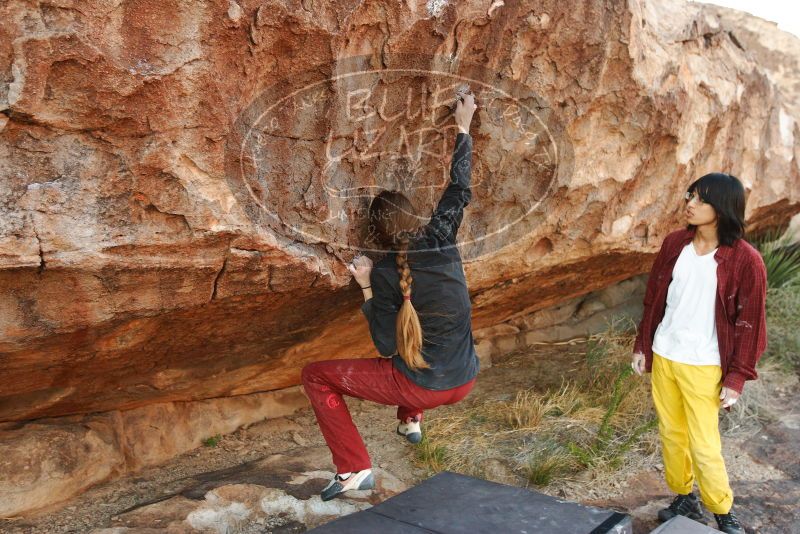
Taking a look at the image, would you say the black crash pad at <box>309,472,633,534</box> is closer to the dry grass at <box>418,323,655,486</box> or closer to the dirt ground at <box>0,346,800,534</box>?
the dirt ground at <box>0,346,800,534</box>

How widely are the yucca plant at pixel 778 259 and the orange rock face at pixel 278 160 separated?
5.61ft

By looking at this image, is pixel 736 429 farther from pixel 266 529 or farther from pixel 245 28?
pixel 245 28

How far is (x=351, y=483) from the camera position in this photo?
8.75 feet

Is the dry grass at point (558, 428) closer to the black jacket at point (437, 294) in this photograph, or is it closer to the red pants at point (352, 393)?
the red pants at point (352, 393)

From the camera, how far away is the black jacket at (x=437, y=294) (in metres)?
2.48

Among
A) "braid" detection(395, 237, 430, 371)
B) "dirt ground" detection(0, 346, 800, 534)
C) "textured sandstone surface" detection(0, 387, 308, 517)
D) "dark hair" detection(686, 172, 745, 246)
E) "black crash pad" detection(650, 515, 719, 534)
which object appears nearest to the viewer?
"black crash pad" detection(650, 515, 719, 534)

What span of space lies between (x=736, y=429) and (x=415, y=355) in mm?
2341

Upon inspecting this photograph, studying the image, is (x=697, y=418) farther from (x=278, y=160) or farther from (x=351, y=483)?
(x=278, y=160)

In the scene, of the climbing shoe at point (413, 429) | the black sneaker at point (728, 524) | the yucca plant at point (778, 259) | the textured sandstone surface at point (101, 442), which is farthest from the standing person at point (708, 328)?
the yucca plant at point (778, 259)

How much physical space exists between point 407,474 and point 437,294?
1.22 m

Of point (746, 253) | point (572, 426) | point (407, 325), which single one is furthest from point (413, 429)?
point (746, 253)

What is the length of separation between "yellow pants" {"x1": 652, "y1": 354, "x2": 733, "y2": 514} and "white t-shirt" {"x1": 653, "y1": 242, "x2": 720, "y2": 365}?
4 cm

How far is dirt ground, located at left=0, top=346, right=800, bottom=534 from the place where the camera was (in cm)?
288

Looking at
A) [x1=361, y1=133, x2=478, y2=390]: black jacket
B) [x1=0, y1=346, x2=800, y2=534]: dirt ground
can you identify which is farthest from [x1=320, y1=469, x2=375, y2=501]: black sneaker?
[x1=361, y1=133, x2=478, y2=390]: black jacket
